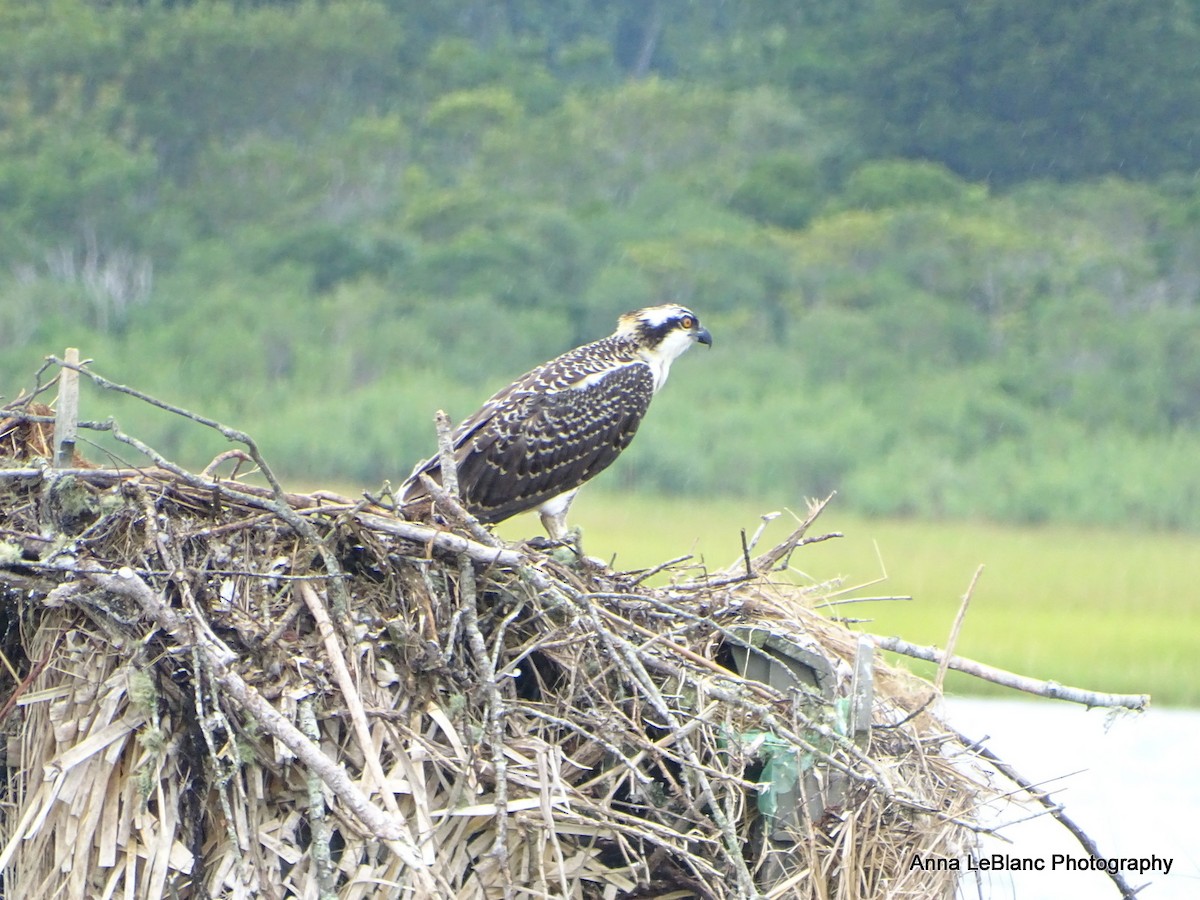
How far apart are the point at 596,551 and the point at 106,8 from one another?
19122 millimetres

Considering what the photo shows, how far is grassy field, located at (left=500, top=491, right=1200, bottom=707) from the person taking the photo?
19.1 m

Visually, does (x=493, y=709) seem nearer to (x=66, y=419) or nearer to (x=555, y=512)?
(x=66, y=419)

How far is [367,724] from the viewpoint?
467cm

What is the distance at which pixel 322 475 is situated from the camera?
24578 millimetres

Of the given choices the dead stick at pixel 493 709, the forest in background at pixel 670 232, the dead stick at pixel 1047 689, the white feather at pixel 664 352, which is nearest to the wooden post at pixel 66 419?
the dead stick at pixel 493 709

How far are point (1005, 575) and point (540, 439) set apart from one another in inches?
679

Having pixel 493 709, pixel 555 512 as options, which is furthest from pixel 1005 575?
pixel 493 709

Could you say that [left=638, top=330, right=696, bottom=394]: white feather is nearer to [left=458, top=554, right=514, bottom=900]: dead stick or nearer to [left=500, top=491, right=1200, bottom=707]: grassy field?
[left=458, top=554, right=514, bottom=900]: dead stick

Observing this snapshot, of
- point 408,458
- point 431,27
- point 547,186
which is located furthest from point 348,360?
point 431,27

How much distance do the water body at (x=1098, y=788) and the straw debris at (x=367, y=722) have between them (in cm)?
93

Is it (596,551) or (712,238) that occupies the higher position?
(712,238)

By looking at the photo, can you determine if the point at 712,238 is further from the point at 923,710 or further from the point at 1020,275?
the point at 923,710

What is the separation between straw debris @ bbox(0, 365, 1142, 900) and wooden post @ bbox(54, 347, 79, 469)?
0.08 meters

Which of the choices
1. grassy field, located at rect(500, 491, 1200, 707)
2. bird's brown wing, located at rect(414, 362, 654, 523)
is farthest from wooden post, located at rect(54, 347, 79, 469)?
grassy field, located at rect(500, 491, 1200, 707)
